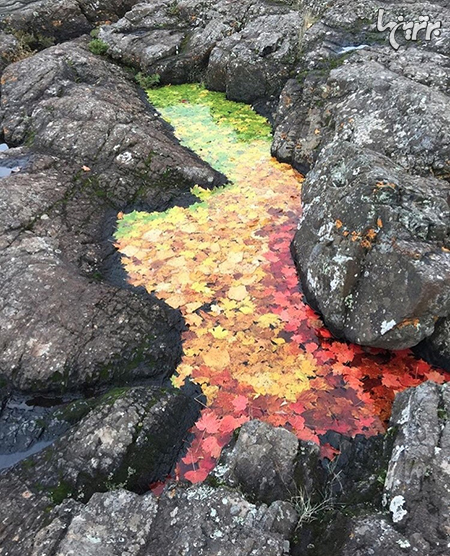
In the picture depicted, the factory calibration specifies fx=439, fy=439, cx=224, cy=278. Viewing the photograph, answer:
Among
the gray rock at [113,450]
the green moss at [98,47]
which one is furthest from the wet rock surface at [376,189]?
the green moss at [98,47]

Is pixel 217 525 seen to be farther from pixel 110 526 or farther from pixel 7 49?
pixel 7 49

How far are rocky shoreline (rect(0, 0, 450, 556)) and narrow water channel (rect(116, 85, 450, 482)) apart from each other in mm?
219

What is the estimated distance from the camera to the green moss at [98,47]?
1119cm

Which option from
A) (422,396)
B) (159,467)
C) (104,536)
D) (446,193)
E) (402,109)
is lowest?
(159,467)

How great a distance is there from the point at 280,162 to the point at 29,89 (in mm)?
5359

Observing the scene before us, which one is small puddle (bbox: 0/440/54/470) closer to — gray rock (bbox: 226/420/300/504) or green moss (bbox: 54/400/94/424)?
green moss (bbox: 54/400/94/424)

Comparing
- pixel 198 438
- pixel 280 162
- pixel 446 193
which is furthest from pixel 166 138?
pixel 198 438

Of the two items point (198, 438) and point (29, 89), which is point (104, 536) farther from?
point (29, 89)

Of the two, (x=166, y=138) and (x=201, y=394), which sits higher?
(x=166, y=138)

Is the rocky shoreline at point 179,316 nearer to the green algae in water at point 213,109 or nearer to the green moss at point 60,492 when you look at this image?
the green moss at point 60,492

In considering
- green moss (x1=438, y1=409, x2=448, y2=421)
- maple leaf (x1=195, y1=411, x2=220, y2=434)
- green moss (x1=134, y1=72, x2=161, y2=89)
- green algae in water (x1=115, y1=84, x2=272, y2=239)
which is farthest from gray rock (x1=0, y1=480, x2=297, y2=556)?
green moss (x1=134, y1=72, x2=161, y2=89)

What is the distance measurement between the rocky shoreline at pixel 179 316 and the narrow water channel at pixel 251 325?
22cm

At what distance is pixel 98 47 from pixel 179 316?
29.8 ft

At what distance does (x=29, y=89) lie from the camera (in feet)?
29.3
